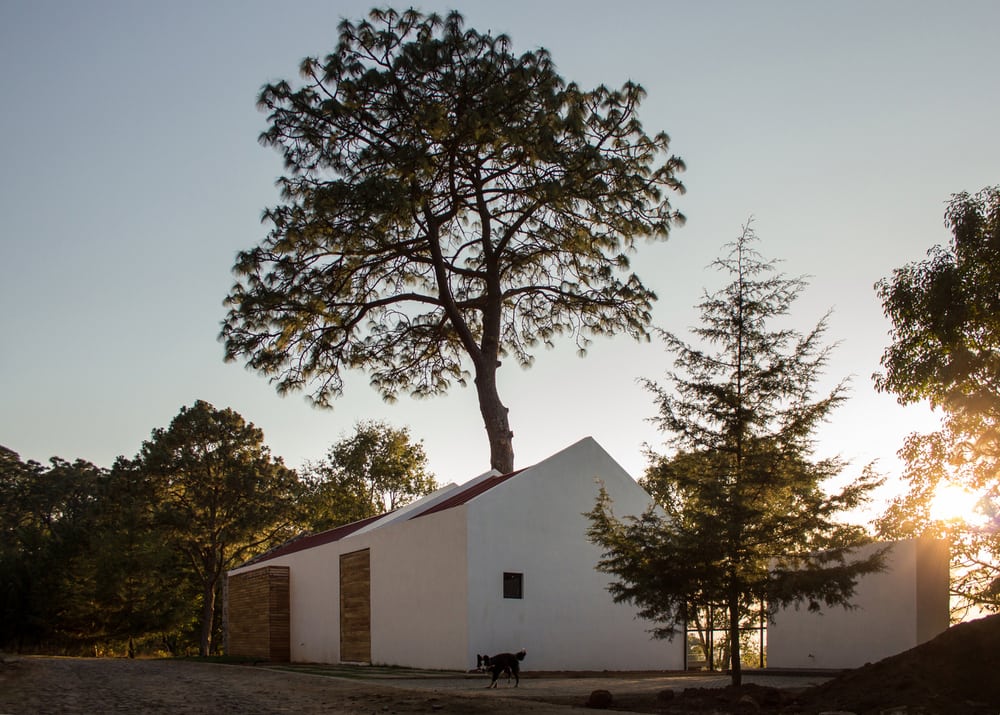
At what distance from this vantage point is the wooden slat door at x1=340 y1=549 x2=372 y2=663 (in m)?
20.1

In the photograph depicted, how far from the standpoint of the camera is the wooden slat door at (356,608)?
20094mm

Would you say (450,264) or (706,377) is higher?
(450,264)

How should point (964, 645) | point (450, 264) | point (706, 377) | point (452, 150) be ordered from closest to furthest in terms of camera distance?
1. point (964, 645)
2. point (706, 377)
3. point (452, 150)
4. point (450, 264)

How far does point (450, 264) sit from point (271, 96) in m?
6.17

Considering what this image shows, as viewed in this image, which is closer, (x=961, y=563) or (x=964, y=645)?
(x=964, y=645)

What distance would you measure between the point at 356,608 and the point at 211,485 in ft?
63.1

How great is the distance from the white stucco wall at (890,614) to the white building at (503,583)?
12.9ft

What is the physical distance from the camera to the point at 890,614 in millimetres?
15141

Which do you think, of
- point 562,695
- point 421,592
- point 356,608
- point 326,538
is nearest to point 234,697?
point 562,695

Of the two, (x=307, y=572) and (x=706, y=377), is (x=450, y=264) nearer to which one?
(x=307, y=572)

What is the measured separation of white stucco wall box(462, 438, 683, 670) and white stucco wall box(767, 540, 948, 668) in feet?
9.74

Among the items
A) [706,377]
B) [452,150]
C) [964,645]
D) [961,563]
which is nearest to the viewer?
[964,645]

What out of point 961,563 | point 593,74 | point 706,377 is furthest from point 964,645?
point 593,74

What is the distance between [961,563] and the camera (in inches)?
616
